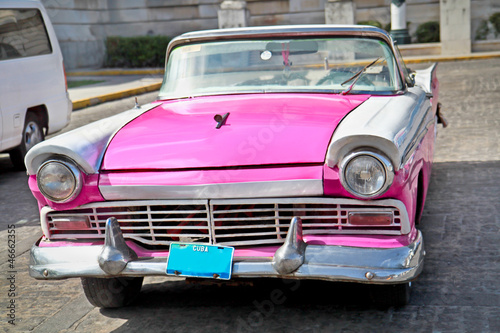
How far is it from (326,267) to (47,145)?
1.51m

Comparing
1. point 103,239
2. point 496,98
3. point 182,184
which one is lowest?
point 496,98

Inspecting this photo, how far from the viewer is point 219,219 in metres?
3.38

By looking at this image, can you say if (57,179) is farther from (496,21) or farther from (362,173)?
(496,21)

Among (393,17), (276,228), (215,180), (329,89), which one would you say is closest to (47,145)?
(215,180)

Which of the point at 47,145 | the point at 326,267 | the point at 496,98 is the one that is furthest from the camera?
the point at 496,98

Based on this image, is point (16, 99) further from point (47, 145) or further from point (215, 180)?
point (215, 180)

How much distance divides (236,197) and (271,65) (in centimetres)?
164

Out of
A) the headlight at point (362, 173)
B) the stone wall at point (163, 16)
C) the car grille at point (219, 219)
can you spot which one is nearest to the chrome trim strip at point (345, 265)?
the car grille at point (219, 219)

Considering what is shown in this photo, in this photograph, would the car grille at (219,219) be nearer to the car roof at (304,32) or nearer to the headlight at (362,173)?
the headlight at (362,173)

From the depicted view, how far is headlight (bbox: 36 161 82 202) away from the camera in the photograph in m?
3.51

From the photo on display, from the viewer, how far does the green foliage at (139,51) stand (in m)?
24.1

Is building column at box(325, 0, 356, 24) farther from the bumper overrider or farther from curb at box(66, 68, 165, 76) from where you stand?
the bumper overrider

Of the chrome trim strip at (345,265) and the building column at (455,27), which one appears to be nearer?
the chrome trim strip at (345,265)

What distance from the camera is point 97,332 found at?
3654 millimetres
